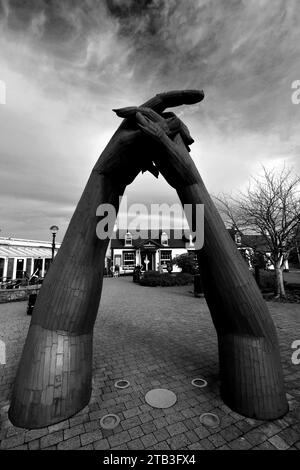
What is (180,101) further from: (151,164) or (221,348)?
(221,348)

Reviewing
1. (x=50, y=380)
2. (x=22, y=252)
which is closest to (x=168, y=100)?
(x=50, y=380)

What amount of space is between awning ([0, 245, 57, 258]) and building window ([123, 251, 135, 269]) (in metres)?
11.9

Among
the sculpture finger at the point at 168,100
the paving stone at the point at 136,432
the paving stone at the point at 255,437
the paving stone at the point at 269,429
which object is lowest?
the paving stone at the point at 136,432

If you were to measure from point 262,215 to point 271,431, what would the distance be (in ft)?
41.3

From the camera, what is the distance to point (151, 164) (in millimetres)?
4559

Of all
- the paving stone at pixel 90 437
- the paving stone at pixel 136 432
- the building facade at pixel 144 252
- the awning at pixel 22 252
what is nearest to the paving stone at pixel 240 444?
the paving stone at pixel 136 432

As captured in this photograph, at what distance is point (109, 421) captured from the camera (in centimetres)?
333

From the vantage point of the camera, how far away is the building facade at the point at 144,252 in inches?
1476

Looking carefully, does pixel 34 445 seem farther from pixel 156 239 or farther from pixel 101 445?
pixel 156 239

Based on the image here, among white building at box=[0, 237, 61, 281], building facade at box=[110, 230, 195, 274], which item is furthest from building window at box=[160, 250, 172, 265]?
white building at box=[0, 237, 61, 281]

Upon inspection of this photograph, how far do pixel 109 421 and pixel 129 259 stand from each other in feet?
115

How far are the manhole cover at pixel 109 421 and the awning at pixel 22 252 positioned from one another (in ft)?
82.7

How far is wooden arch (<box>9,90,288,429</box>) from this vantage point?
3.38 meters

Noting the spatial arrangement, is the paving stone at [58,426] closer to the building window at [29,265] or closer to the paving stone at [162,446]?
the paving stone at [162,446]
